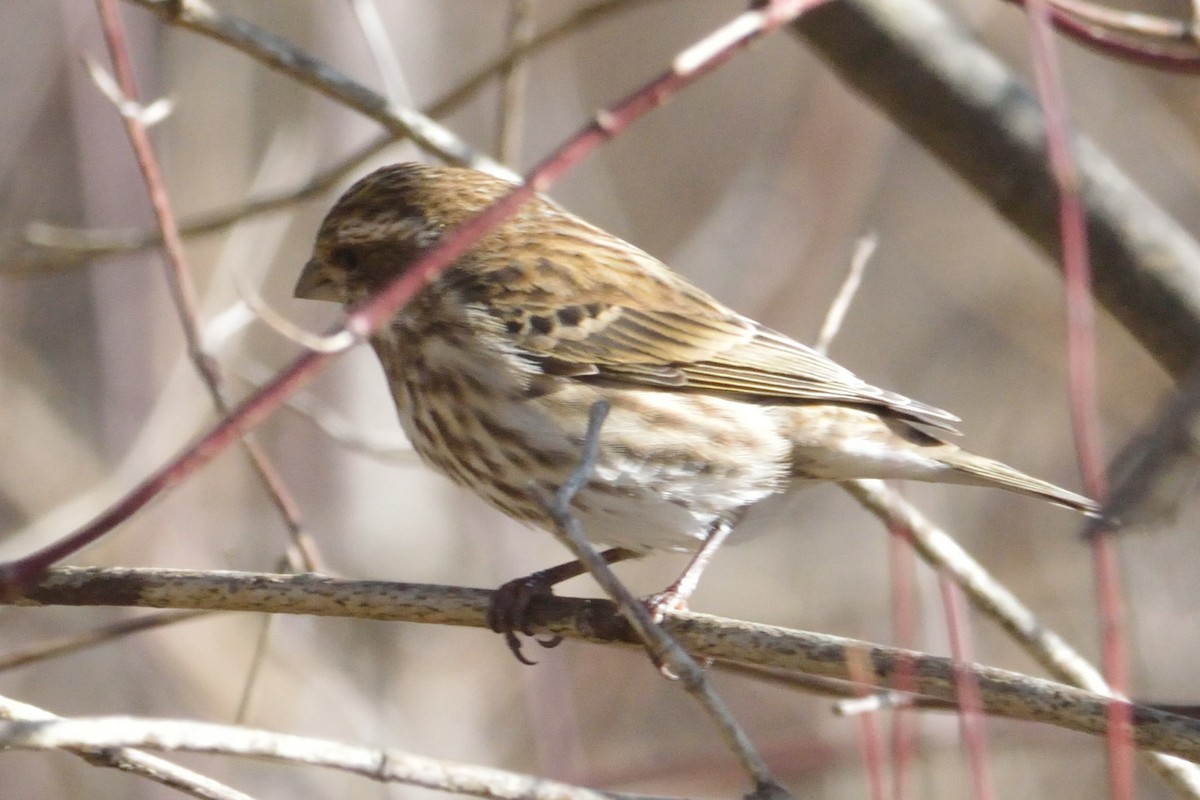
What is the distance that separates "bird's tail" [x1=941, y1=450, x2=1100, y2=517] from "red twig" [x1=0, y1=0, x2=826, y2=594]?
239 centimetres

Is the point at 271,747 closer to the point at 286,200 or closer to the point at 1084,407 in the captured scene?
the point at 1084,407

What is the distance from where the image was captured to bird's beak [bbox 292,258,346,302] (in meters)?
5.09

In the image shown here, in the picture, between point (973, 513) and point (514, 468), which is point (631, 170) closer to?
point (973, 513)

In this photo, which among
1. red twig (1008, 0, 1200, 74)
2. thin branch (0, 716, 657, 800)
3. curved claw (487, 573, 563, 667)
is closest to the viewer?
thin branch (0, 716, 657, 800)

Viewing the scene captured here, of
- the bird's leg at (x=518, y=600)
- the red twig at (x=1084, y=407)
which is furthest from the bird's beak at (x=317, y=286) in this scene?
the red twig at (x=1084, y=407)

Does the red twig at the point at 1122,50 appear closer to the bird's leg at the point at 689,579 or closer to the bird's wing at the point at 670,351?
the bird's wing at the point at 670,351

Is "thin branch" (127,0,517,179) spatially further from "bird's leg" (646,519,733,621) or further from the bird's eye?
"bird's leg" (646,519,733,621)

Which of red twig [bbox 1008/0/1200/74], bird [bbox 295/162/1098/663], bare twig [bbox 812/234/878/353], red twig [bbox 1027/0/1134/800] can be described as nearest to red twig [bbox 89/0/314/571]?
bird [bbox 295/162/1098/663]

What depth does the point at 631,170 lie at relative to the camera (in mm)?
11195

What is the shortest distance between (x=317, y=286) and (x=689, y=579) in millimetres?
1683

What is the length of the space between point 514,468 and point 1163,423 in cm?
260

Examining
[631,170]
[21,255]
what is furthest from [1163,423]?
[631,170]

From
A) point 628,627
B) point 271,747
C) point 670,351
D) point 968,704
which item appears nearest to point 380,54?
point 670,351

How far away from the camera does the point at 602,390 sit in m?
4.71
